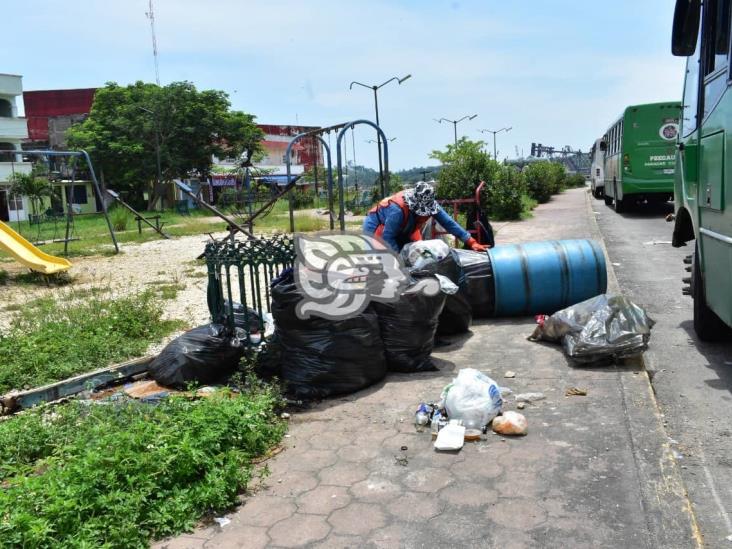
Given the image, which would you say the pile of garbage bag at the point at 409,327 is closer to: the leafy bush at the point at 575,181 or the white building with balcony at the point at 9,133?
the white building with balcony at the point at 9,133

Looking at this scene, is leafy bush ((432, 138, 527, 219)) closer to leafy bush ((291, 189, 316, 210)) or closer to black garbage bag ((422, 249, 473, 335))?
black garbage bag ((422, 249, 473, 335))

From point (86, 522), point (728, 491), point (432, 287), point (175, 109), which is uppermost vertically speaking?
point (175, 109)

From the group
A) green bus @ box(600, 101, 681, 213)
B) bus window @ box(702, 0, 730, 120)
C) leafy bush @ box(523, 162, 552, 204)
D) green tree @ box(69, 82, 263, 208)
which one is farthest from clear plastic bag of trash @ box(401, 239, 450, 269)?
green tree @ box(69, 82, 263, 208)

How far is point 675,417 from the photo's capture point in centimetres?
411

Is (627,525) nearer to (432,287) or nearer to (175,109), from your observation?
(432,287)

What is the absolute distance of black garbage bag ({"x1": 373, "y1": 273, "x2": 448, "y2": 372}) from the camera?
472 centimetres

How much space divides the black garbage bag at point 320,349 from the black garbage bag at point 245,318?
503mm

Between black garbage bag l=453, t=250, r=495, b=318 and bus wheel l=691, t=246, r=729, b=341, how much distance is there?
179 cm

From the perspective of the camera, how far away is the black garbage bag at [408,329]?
4.72 metres

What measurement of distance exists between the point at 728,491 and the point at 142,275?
9.80 meters

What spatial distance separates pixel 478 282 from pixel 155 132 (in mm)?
33677

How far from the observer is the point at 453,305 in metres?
5.77

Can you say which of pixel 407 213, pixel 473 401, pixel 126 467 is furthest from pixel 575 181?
pixel 126 467

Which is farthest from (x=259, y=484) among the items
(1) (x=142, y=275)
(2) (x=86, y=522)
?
(1) (x=142, y=275)
